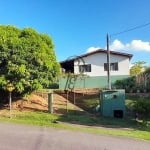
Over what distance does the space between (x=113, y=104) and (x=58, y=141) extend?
11820 mm

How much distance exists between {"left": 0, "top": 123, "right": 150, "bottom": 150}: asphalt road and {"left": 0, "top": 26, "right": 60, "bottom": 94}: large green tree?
22.3 feet

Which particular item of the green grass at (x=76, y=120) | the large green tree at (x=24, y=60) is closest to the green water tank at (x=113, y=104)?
the green grass at (x=76, y=120)

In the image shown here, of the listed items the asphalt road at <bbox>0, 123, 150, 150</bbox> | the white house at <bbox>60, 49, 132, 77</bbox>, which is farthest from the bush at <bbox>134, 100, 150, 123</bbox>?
the white house at <bbox>60, 49, 132, 77</bbox>

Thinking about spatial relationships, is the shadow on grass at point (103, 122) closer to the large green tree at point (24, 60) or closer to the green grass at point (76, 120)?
the green grass at point (76, 120)

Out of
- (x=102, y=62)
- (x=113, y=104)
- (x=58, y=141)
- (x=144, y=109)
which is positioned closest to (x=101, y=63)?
(x=102, y=62)

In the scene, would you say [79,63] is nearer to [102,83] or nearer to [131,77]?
[102,83]

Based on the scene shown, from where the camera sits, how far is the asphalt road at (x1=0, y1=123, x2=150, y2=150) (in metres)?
12.7

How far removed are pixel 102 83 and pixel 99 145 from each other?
3135cm

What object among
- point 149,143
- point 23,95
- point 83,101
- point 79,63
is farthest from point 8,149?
point 79,63

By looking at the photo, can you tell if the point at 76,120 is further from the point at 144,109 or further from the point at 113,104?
the point at 144,109

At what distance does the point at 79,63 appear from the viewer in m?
49.7

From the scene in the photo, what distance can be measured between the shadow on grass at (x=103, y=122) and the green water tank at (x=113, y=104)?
0.92 m

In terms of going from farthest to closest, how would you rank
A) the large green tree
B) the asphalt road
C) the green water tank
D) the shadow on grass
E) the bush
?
the green water tank < the large green tree < the bush < the shadow on grass < the asphalt road

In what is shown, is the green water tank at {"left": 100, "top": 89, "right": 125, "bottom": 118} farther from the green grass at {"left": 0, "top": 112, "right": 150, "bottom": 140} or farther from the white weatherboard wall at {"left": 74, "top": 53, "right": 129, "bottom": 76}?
the white weatherboard wall at {"left": 74, "top": 53, "right": 129, "bottom": 76}
